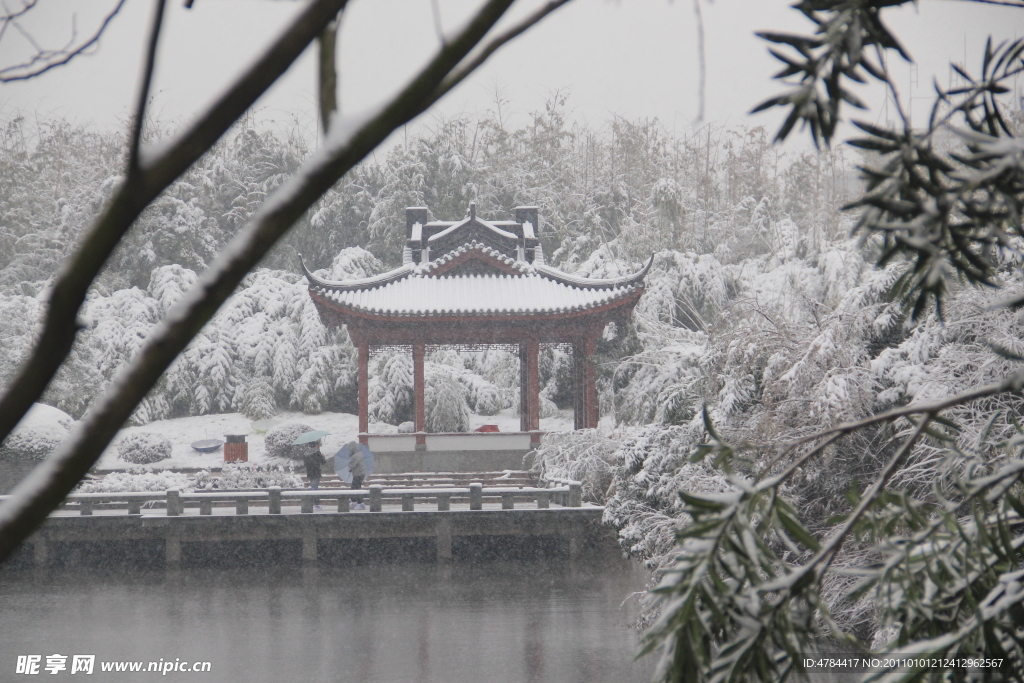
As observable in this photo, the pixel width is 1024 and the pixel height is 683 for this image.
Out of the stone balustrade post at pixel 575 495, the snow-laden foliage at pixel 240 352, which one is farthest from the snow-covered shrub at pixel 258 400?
the stone balustrade post at pixel 575 495

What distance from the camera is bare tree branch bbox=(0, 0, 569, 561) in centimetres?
67

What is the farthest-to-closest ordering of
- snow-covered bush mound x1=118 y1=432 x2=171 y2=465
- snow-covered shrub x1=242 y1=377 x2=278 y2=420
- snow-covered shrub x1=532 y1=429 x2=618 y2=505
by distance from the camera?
snow-covered shrub x1=242 y1=377 x2=278 y2=420
snow-covered bush mound x1=118 y1=432 x2=171 y2=465
snow-covered shrub x1=532 y1=429 x2=618 y2=505

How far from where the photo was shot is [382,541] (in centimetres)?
1059

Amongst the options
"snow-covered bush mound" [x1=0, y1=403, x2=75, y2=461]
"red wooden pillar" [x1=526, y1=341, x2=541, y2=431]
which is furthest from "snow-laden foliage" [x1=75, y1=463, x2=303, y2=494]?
"red wooden pillar" [x1=526, y1=341, x2=541, y2=431]

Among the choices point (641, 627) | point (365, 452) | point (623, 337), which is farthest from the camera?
point (623, 337)

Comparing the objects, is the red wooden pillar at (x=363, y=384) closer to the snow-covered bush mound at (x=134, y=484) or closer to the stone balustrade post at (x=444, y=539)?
the snow-covered bush mound at (x=134, y=484)

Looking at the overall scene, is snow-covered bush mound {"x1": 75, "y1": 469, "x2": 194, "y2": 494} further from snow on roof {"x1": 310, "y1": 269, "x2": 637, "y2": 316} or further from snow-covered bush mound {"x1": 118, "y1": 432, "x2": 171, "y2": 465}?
snow-covered bush mound {"x1": 118, "y1": 432, "x2": 171, "y2": 465}

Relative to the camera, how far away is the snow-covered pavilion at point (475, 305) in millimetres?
12781

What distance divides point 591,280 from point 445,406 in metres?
6.79

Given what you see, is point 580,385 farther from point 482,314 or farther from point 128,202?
point 128,202

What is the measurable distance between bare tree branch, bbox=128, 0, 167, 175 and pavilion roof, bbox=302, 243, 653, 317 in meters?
11.7

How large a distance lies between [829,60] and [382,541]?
989cm

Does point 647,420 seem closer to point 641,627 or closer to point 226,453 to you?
point 641,627

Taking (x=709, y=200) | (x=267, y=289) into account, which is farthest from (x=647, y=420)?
(x=709, y=200)
